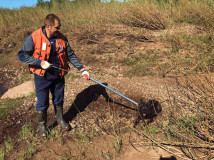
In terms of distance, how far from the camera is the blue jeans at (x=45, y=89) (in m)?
2.70

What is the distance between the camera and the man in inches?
98.4

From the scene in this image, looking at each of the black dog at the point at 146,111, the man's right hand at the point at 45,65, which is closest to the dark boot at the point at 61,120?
the man's right hand at the point at 45,65

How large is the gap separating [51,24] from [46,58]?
44cm

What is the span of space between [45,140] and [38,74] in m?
1.02

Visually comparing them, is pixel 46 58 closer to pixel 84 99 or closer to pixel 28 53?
pixel 28 53

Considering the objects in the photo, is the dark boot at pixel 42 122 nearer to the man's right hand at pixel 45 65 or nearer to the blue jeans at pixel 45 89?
the blue jeans at pixel 45 89

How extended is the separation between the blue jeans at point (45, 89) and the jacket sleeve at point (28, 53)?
0.24 m

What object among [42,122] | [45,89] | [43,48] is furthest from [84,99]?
[43,48]

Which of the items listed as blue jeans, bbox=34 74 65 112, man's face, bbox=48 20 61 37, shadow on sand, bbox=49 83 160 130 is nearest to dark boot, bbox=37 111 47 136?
blue jeans, bbox=34 74 65 112

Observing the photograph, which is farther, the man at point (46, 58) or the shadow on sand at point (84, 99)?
the shadow on sand at point (84, 99)

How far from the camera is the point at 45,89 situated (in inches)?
108

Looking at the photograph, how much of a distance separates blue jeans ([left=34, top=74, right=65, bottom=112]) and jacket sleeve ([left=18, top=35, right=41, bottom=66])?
24 cm

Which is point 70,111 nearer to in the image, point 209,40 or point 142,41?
point 142,41

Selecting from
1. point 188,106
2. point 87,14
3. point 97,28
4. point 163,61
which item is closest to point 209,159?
point 188,106
